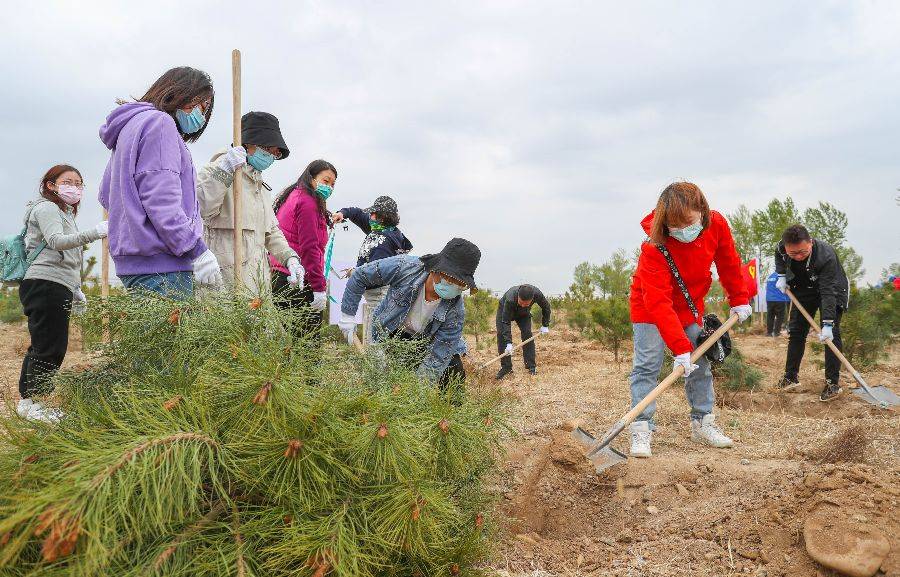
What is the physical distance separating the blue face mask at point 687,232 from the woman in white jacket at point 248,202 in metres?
2.11

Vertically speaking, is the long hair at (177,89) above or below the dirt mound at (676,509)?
above

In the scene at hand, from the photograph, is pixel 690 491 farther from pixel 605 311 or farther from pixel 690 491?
pixel 605 311

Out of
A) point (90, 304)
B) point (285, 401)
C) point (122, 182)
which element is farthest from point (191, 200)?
point (285, 401)

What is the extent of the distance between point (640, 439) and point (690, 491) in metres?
0.60

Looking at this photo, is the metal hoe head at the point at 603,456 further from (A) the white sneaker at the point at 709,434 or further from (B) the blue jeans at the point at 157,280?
(B) the blue jeans at the point at 157,280

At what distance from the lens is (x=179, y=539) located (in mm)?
1473

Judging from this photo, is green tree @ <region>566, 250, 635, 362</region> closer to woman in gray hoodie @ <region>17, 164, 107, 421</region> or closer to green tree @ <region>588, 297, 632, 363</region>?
green tree @ <region>588, 297, 632, 363</region>

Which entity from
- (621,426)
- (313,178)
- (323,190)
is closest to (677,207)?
(621,426)

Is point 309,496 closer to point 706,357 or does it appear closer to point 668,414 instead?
point 706,357

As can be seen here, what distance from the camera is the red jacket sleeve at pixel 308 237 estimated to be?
428cm

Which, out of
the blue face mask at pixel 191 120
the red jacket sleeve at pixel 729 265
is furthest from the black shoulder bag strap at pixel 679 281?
the blue face mask at pixel 191 120

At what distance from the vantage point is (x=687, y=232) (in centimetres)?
364

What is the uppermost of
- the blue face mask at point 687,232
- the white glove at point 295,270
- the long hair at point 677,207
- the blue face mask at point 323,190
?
the blue face mask at point 323,190

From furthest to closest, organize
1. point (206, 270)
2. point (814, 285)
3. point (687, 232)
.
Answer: point (814, 285) → point (687, 232) → point (206, 270)
